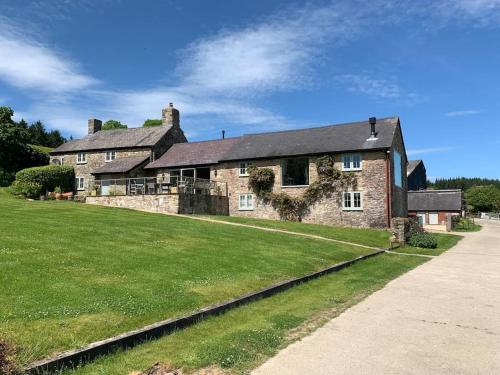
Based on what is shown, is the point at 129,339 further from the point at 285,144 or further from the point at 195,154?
the point at 195,154

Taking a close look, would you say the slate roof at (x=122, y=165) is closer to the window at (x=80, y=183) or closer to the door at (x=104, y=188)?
the door at (x=104, y=188)

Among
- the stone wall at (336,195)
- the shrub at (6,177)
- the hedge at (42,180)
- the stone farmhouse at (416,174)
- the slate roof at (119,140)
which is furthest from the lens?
the stone farmhouse at (416,174)

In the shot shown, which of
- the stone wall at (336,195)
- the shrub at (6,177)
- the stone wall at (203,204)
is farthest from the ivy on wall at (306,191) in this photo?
the shrub at (6,177)

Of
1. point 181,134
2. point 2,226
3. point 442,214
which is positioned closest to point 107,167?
point 181,134

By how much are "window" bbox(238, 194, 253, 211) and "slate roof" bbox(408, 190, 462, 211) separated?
30846mm

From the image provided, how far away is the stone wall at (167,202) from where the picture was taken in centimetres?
2988

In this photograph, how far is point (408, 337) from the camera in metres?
7.29

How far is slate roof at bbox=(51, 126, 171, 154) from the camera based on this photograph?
43594 mm

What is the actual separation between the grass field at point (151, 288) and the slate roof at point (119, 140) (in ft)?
90.1

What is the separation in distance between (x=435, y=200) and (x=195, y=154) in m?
34.8

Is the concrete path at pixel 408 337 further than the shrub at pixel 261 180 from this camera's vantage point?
No

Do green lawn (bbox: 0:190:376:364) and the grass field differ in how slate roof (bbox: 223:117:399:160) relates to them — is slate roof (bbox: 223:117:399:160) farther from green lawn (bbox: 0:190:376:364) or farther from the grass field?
the grass field

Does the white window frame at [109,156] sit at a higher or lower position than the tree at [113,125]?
lower

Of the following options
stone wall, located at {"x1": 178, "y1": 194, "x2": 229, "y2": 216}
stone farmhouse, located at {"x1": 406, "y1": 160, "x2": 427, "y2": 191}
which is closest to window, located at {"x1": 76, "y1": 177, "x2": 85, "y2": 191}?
stone wall, located at {"x1": 178, "y1": 194, "x2": 229, "y2": 216}
